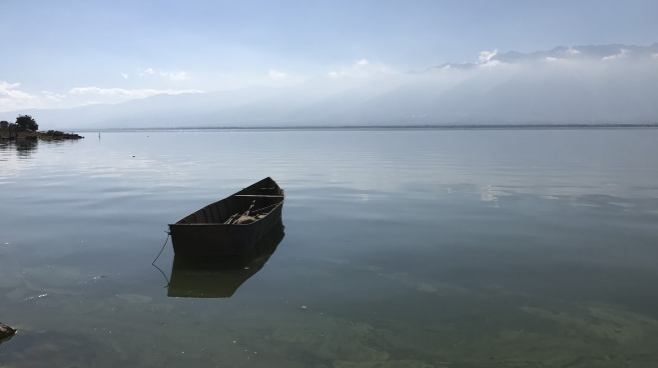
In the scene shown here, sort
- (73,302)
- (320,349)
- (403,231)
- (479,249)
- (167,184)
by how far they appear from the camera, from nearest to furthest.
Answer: (320,349) < (73,302) < (479,249) < (403,231) < (167,184)

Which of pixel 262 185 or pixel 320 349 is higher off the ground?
pixel 262 185

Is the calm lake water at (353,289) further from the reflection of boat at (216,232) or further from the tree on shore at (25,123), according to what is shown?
the tree on shore at (25,123)

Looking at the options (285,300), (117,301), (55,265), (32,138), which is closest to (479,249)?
(285,300)

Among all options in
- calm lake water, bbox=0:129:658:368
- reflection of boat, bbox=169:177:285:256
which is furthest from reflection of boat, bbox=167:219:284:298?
reflection of boat, bbox=169:177:285:256

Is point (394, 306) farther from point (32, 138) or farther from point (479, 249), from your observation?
point (32, 138)

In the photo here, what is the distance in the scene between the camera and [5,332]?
9.90 meters

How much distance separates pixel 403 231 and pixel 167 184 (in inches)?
909

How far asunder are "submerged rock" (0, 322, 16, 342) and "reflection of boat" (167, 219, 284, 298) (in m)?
3.84

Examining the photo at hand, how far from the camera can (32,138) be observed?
124688mm

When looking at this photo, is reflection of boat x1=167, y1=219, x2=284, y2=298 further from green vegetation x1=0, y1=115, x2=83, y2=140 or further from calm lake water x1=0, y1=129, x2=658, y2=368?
green vegetation x1=0, y1=115, x2=83, y2=140

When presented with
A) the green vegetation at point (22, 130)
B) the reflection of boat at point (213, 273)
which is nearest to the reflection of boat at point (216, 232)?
the reflection of boat at point (213, 273)

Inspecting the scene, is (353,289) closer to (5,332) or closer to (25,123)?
(5,332)

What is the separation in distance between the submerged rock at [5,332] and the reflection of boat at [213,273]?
384cm

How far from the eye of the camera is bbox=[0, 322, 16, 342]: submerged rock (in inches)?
386
